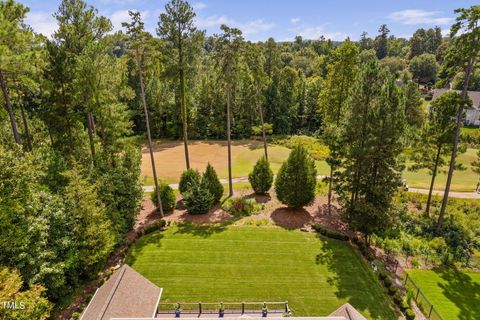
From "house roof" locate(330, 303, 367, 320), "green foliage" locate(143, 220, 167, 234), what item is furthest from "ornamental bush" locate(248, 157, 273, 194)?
"house roof" locate(330, 303, 367, 320)

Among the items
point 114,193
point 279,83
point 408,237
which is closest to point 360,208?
point 408,237

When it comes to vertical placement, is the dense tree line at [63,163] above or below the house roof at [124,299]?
above

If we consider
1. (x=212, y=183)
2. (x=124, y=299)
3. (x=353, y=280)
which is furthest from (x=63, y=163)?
(x=353, y=280)

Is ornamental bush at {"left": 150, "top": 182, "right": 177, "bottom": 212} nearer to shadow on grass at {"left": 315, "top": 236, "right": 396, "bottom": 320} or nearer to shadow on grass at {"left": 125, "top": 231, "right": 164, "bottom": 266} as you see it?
shadow on grass at {"left": 125, "top": 231, "right": 164, "bottom": 266}

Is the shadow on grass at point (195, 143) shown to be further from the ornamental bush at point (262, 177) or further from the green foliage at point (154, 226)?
the green foliage at point (154, 226)

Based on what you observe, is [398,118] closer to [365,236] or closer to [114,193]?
[365,236]

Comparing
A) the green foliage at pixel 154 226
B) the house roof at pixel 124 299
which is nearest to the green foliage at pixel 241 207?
the green foliage at pixel 154 226
